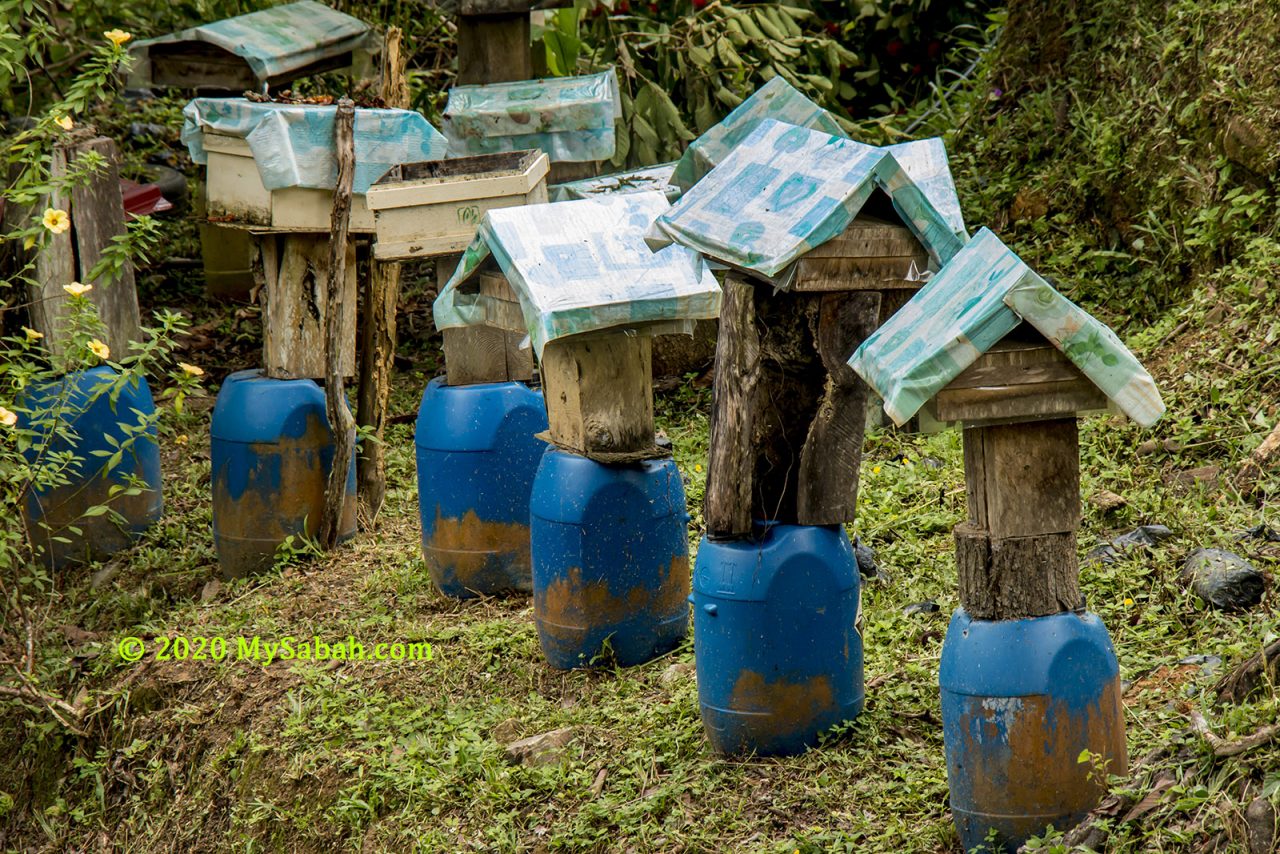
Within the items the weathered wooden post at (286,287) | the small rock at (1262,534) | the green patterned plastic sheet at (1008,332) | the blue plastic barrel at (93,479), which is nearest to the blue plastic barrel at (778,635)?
the green patterned plastic sheet at (1008,332)

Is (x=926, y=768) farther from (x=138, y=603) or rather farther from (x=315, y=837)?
(x=138, y=603)

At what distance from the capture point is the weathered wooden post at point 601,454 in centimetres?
402

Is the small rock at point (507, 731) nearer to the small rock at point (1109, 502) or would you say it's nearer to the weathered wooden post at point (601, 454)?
the weathered wooden post at point (601, 454)

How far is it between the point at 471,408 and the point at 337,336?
756 mm

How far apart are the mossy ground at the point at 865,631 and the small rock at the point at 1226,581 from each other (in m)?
0.06

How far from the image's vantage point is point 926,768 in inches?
136

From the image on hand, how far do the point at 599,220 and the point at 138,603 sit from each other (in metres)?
2.41

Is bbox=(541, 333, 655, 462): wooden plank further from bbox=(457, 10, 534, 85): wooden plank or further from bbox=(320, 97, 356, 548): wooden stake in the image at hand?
bbox=(457, 10, 534, 85): wooden plank

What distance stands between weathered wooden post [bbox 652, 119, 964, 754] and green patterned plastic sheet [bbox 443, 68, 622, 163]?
1.87 meters

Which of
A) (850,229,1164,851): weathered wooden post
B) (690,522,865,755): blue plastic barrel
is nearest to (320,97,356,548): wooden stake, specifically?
(690,522,865,755): blue plastic barrel

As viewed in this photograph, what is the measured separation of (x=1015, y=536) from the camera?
9.43 ft

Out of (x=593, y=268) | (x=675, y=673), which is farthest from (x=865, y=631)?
(x=593, y=268)

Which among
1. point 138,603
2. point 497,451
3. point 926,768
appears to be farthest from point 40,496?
point 926,768

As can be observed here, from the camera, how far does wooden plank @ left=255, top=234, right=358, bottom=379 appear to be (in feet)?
17.8
